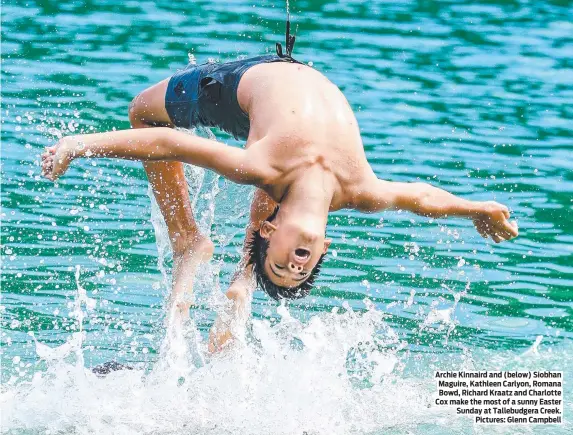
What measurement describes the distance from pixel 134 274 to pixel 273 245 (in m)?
2.78

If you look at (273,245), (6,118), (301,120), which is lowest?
(6,118)

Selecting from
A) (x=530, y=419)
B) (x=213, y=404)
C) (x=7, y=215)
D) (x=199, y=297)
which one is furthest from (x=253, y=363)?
(x=7, y=215)

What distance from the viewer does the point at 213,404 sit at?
21.2 ft

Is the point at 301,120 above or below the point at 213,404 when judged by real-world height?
above

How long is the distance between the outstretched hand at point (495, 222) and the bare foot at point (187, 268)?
1.65m

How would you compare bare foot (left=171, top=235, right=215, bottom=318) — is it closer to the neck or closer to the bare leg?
the bare leg

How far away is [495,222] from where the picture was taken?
6.31 metres

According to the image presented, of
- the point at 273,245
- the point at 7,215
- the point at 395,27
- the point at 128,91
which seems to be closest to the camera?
the point at 273,245

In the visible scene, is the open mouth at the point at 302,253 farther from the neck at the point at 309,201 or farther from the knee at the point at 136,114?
the knee at the point at 136,114

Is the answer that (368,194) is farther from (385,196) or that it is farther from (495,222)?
(495,222)

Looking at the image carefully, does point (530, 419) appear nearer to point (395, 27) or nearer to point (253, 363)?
point (253, 363)

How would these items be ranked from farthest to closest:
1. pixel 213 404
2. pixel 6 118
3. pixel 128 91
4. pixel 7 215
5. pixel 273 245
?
pixel 128 91 → pixel 6 118 → pixel 7 215 → pixel 213 404 → pixel 273 245

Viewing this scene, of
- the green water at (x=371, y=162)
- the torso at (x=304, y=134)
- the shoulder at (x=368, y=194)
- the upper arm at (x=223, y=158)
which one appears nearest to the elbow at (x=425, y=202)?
the shoulder at (x=368, y=194)

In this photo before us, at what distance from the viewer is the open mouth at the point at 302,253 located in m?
5.50
